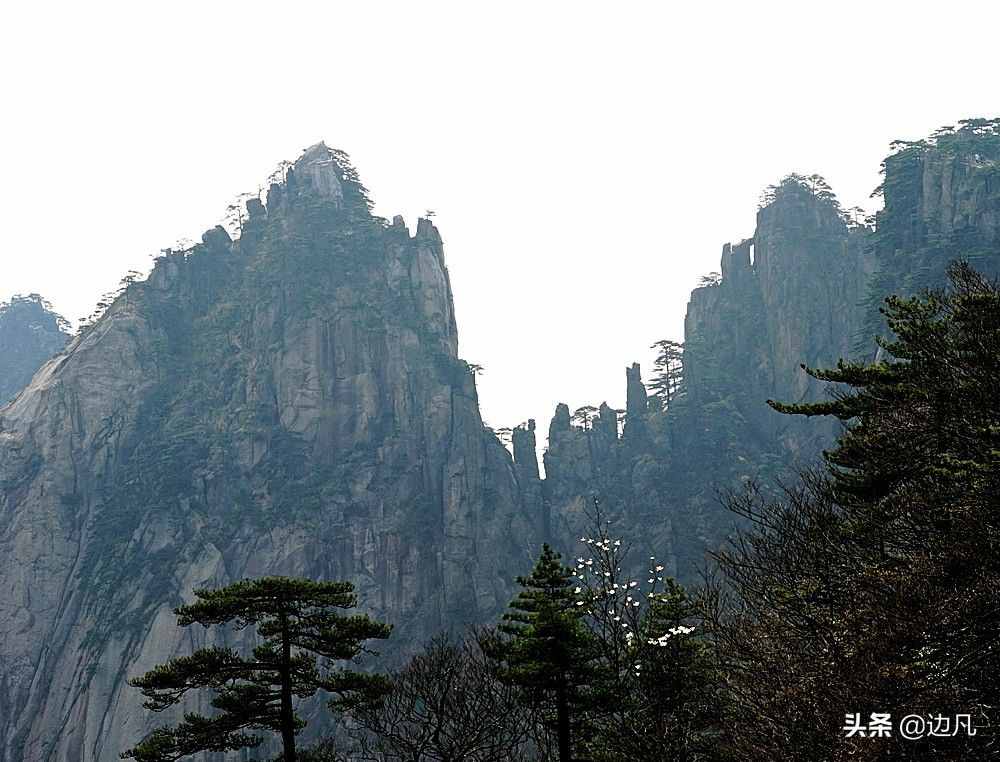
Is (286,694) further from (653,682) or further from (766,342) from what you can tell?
(766,342)

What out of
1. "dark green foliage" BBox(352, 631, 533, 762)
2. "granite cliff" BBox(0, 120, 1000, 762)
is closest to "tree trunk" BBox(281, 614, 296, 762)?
"dark green foliage" BBox(352, 631, 533, 762)

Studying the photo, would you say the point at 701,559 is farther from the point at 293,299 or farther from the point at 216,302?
the point at 216,302

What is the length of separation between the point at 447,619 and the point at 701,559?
22.8 m

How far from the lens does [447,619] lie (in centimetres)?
6619

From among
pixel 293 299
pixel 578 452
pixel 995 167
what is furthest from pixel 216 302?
pixel 995 167

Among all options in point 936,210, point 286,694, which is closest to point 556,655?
point 286,694

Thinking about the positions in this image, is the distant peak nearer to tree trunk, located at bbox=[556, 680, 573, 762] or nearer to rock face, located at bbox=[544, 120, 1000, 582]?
rock face, located at bbox=[544, 120, 1000, 582]

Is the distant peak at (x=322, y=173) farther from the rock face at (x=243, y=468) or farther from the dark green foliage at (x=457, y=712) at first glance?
the dark green foliage at (x=457, y=712)

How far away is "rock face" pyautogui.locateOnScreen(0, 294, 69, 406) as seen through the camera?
399 ft

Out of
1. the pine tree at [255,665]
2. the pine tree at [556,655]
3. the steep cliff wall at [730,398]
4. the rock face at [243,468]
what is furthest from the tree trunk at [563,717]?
the steep cliff wall at [730,398]

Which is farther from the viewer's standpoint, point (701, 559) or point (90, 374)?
point (90, 374)

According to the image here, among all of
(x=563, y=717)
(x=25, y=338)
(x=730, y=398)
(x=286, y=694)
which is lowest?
(x=563, y=717)

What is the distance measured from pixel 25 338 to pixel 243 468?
Result: 76.0m

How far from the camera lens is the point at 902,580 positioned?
12.1m
